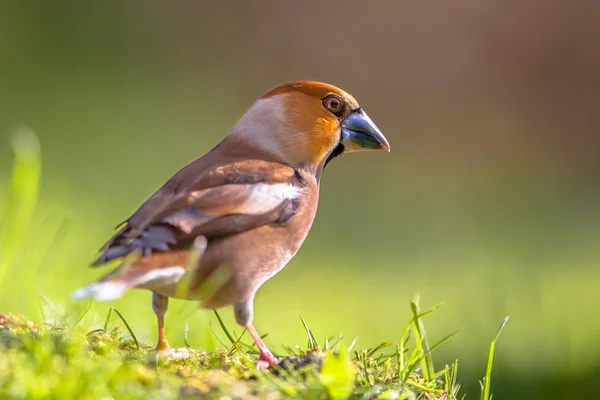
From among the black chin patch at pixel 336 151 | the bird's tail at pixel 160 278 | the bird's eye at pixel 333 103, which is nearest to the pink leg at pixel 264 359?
the bird's tail at pixel 160 278

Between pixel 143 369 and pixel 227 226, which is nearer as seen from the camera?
pixel 143 369

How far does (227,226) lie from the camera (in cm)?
312

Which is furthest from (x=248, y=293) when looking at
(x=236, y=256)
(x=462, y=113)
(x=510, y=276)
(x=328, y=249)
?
(x=462, y=113)

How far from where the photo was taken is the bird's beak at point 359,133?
4.09 meters

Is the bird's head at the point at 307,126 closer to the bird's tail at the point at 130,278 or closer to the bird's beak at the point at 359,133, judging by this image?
the bird's beak at the point at 359,133

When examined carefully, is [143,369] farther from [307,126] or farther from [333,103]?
[333,103]

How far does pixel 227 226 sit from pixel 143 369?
2.54 ft

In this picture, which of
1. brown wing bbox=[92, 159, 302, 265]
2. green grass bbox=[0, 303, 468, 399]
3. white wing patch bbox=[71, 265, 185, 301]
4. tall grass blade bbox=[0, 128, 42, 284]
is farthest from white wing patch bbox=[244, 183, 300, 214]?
tall grass blade bbox=[0, 128, 42, 284]

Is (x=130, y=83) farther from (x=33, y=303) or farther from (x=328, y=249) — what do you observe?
(x=33, y=303)

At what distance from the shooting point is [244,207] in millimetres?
3197

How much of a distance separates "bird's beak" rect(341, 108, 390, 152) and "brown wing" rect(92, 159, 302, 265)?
673 mm

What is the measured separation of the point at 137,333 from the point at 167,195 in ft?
3.07

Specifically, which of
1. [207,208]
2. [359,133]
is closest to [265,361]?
[207,208]

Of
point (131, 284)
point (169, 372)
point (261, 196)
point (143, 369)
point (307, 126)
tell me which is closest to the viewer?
point (143, 369)
